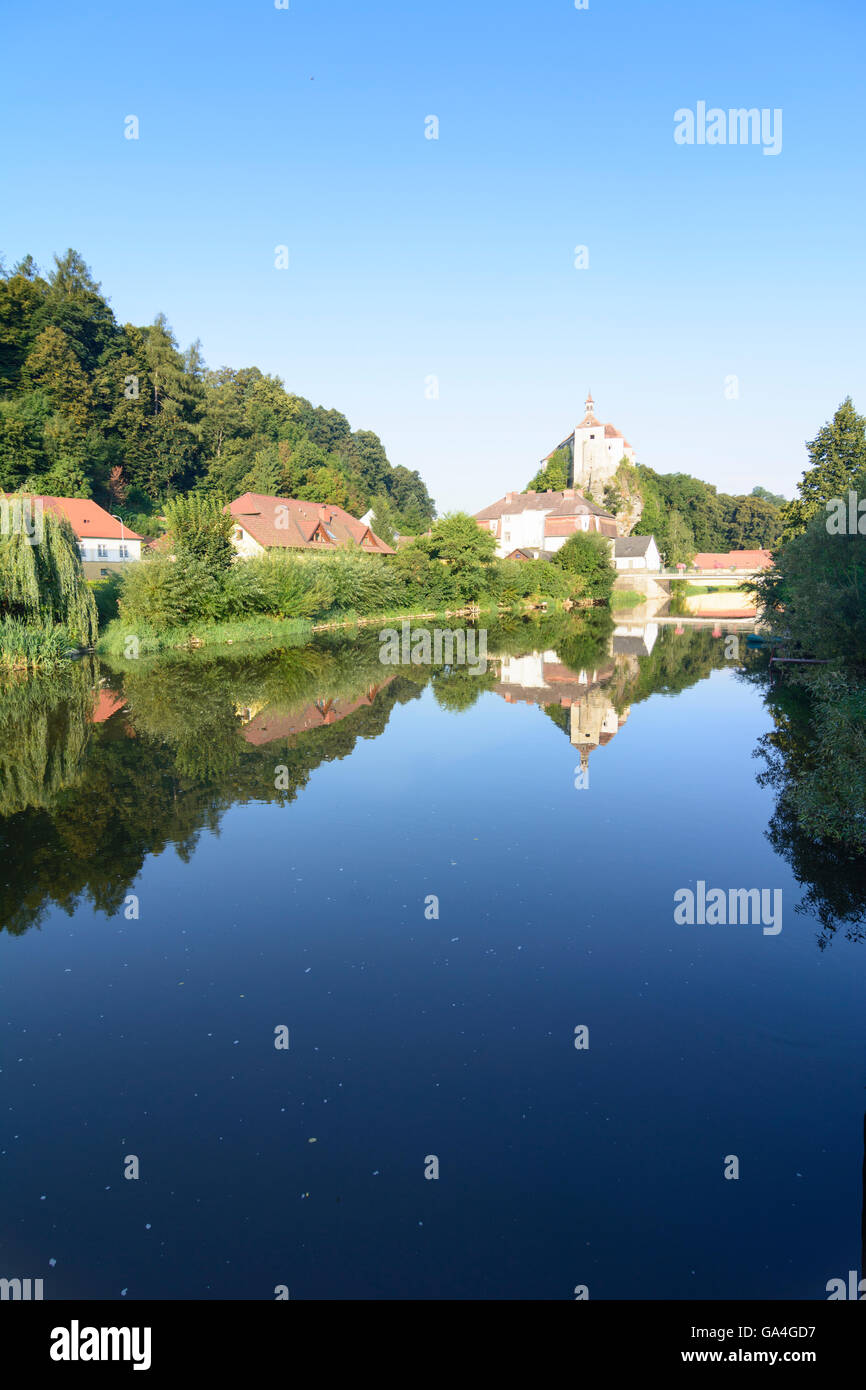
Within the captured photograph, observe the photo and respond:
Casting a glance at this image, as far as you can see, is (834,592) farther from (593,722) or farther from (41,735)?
(41,735)

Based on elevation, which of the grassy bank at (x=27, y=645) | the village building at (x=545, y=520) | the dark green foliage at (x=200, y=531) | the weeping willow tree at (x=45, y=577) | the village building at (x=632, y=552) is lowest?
the grassy bank at (x=27, y=645)

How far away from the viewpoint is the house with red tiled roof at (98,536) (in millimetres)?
52344

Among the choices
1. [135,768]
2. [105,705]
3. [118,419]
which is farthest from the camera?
[118,419]

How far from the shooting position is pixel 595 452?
108 m

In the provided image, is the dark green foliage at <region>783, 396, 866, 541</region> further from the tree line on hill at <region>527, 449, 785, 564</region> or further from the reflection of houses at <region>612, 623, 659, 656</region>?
the tree line on hill at <region>527, 449, 785, 564</region>

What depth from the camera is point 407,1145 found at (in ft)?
20.5

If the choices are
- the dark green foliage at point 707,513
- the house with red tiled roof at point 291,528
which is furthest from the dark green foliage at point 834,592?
the dark green foliage at point 707,513

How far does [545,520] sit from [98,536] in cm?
5305

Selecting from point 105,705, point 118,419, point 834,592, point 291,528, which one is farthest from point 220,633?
point 118,419

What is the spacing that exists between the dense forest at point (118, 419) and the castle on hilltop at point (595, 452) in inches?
1432

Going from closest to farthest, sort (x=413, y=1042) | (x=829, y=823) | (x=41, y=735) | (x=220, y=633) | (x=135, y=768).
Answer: (x=413, y=1042)
(x=829, y=823)
(x=135, y=768)
(x=41, y=735)
(x=220, y=633)

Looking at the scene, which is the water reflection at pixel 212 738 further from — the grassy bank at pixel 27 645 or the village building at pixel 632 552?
the village building at pixel 632 552
